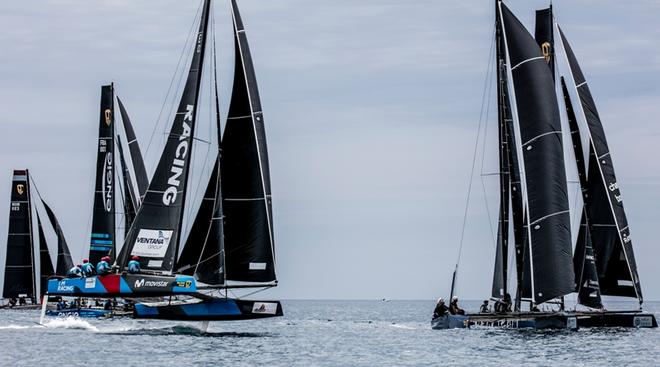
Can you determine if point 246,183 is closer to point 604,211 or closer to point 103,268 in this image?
point 103,268

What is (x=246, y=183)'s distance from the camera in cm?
5038

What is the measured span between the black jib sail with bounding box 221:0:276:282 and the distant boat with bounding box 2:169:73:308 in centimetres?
4011

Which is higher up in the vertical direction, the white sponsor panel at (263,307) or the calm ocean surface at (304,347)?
the white sponsor panel at (263,307)

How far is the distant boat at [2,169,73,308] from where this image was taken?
88.6 meters

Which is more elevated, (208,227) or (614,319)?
(208,227)

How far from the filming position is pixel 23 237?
292 ft

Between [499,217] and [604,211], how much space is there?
5071 millimetres

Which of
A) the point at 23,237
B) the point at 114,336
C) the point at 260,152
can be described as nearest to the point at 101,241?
the point at 23,237

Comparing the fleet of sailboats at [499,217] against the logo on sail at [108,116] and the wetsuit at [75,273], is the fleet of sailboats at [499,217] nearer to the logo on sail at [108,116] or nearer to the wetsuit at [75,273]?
the wetsuit at [75,273]

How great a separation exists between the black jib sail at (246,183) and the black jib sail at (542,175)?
11485mm

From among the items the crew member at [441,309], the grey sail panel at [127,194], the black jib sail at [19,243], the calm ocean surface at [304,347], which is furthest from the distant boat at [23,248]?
the crew member at [441,309]

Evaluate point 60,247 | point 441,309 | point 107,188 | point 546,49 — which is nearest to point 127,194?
point 107,188

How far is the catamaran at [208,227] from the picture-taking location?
4981 cm

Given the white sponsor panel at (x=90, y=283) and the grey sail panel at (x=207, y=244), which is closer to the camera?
the white sponsor panel at (x=90, y=283)
